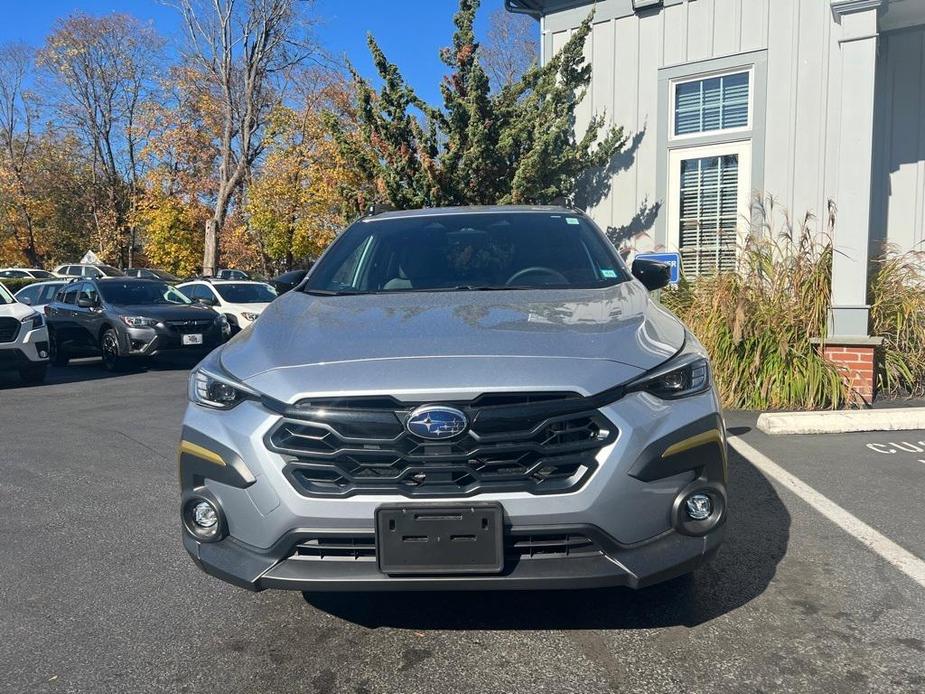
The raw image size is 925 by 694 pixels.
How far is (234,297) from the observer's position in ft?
50.7

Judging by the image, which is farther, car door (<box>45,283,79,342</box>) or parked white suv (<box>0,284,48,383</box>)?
car door (<box>45,283,79,342</box>)

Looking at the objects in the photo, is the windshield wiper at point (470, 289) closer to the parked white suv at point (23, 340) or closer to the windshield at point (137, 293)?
the parked white suv at point (23, 340)

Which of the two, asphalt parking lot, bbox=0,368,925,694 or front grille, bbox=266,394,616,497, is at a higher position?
front grille, bbox=266,394,616,497

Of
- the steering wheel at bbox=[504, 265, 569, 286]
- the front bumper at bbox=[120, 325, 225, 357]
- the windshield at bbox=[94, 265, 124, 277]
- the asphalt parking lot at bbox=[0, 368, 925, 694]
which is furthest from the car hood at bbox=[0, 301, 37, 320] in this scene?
the windshield at bbox=[94, 265, 124, 277]

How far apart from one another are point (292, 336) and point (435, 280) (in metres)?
1.04

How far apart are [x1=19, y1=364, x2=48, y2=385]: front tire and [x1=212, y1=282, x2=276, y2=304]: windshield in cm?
488

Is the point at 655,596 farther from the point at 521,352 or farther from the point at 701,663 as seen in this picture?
the point at 521,352

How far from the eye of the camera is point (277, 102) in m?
29.8

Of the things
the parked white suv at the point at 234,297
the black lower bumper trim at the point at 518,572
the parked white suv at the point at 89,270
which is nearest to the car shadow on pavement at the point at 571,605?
the black lower bumper trim at the point at 518,572

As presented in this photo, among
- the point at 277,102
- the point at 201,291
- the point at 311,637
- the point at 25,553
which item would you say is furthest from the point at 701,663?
the point at 277,102

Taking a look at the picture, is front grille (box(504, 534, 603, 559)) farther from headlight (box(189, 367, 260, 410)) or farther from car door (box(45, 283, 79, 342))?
car door (box(45, 283, 79, 342))

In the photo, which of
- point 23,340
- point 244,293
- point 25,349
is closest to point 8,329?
point 23,340

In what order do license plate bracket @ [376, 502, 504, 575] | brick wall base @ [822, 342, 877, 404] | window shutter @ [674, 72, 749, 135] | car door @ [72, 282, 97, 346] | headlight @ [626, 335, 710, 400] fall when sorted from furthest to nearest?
car door @ [72, 282, 97, 346]
window shutter @ [674, 72, 749, 135]
brick wall base @ [822, 342, 877, 404]
headlight @ [626, 335, 710, 400]
license plate bracket @ [376, 502, 504, 575]

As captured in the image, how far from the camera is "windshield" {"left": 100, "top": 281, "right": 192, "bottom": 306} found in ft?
42.0
